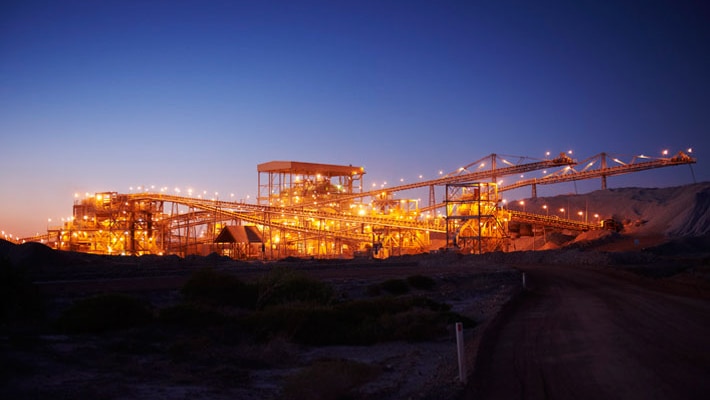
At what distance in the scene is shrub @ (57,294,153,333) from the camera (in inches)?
568

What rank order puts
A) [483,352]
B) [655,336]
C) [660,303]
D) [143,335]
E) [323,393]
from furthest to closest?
[660,303] < [143,335] < [655,336] < [483,352] < [323,393]

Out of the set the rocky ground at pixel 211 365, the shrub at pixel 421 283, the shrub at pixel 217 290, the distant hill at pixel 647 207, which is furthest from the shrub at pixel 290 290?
the distant hill at pixel 647 207

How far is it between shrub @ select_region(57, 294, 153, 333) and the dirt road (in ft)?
31.0

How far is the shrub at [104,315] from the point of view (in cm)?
1443

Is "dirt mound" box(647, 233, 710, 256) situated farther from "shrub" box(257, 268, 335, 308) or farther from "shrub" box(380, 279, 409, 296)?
"shrub" box(257, 268, 335, 308)

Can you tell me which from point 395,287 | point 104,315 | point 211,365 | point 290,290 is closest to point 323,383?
point 211,365

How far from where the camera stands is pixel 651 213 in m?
90.9

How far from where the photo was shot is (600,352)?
11664mm

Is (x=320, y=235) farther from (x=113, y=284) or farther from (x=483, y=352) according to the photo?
(x=483, y=352)

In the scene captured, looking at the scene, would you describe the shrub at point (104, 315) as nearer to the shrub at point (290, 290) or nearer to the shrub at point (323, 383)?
the shrub at point (290, 290)

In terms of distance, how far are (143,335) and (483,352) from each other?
8157mm

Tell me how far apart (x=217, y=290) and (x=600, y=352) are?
13.7 m

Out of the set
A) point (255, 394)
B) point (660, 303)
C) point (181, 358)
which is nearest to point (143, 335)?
point (181, 358)

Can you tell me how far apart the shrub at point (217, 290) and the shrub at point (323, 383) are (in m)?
10.9
